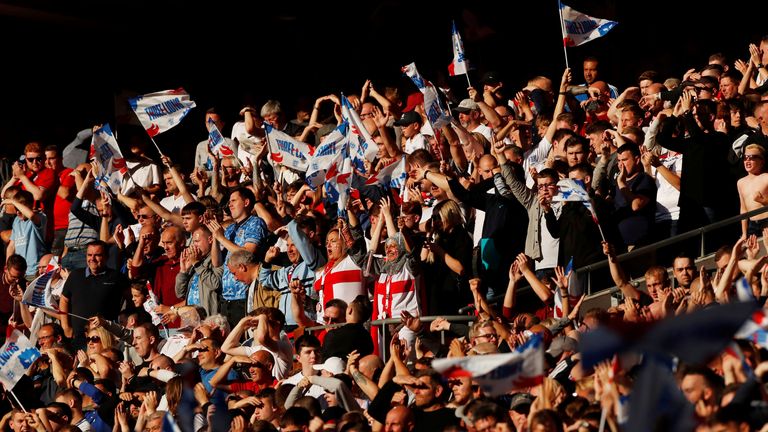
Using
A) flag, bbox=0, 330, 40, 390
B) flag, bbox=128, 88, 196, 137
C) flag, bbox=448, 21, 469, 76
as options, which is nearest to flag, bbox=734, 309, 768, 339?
flag, bbox=0, 330, 40, 390

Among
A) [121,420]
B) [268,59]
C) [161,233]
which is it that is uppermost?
[268,59]

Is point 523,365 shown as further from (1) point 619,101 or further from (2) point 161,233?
(2) point 161,233

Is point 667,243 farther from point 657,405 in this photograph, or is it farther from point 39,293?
point 39,293

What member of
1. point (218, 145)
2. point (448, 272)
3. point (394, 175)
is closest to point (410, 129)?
point (394, 175)

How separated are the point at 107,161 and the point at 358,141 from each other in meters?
3.24

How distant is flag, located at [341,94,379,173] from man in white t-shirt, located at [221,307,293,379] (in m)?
2.84

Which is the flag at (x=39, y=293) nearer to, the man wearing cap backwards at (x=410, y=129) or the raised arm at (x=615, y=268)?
the man wearing cap backwards at (x=410, y=129)

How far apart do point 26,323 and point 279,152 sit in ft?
10.1

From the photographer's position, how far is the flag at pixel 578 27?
647 inches

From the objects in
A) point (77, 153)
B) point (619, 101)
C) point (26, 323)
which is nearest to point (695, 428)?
point (619, 101)

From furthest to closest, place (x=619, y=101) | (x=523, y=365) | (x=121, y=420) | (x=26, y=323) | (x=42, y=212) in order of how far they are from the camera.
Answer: (x=42, y=212) < (x=26, y=323) < (x=619, y=101) < (x=121, y=420) < (x=523, y=365)

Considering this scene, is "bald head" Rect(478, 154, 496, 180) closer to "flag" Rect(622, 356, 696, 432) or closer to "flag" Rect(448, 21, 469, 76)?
"flag" Rect(448, 21, 469, 76)

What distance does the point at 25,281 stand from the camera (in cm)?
1769

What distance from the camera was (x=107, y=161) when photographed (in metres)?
17.8
